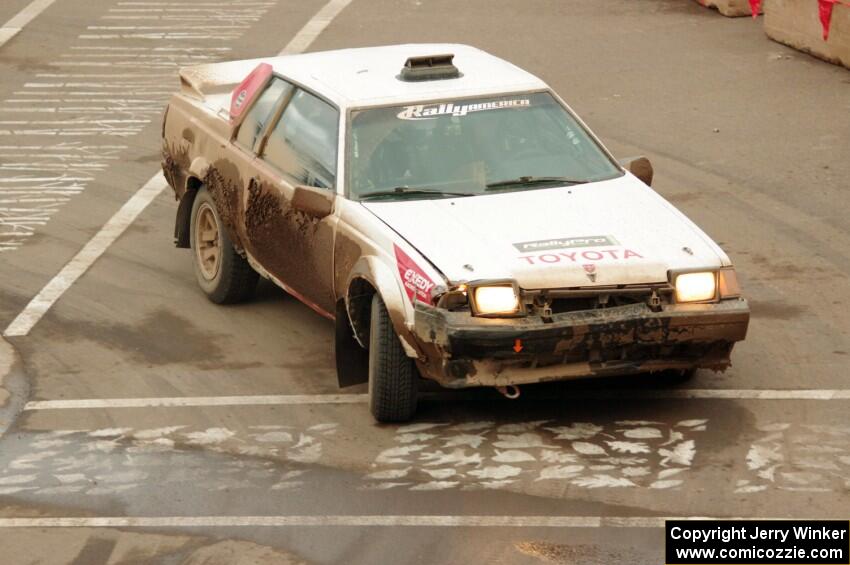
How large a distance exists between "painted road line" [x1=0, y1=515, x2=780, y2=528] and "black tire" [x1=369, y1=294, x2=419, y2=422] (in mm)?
1111

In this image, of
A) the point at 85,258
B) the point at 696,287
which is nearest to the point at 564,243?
the point at 696,287

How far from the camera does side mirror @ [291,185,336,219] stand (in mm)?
8977

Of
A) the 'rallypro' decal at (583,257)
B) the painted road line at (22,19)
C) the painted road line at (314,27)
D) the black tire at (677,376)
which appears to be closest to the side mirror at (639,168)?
the black tire at (677,376)

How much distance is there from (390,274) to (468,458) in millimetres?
1004

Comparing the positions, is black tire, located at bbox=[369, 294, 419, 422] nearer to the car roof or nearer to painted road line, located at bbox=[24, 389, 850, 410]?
painted road line, located at bbox=[24, 389, 850, 410]

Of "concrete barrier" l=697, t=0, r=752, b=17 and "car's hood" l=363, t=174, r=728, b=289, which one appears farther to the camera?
"concrete barrier" l=697, t=0, r=752, b=17

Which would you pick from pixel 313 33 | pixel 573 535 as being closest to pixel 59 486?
pixel 573 535

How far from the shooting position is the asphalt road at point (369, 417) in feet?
24.1

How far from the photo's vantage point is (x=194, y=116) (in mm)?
11219

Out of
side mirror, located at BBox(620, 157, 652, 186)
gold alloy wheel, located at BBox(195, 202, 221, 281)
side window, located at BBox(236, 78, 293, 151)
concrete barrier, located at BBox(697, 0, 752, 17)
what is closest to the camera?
side mirror, located at BBox(620, 157, 652, 186)

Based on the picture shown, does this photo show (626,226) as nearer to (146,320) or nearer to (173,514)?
(173,514)

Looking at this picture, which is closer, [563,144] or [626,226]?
[626,226]

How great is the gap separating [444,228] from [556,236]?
575 mm

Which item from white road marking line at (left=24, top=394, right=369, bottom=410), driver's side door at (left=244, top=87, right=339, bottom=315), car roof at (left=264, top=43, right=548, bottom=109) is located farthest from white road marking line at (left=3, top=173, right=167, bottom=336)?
car roof at (left=264, top=43, right=548, bottom=109)
